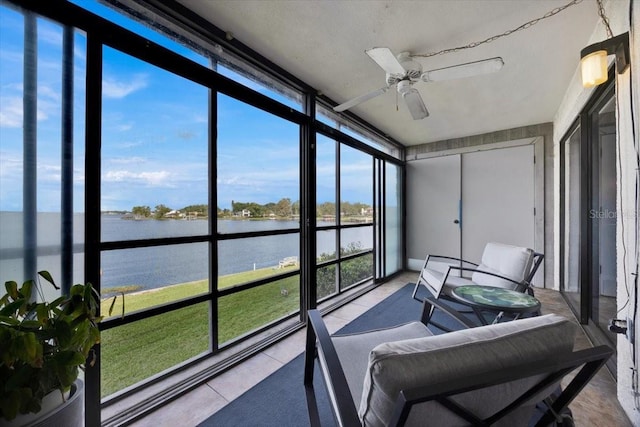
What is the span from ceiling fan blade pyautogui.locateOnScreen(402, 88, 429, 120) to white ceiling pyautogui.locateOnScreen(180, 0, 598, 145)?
0.37 meters

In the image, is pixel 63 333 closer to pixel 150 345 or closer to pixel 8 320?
pixel 8 320

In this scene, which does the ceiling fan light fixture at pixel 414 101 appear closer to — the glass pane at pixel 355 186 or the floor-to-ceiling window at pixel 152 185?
the floor-to-ceiling window at pixel 152 185

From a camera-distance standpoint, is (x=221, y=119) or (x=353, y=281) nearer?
(x=221, y=119)

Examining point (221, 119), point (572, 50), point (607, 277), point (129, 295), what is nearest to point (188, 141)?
point (221, 119)

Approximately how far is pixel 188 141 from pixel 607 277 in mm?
3420

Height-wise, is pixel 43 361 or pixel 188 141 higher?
pixel 188 141

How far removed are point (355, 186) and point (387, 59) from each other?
2.11 m

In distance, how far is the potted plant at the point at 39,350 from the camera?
0.77m

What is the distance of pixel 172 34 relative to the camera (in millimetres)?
1728

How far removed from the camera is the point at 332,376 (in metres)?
0.99

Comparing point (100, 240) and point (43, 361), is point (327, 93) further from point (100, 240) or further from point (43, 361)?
point (43, 361)

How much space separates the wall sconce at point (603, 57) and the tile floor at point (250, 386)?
192 cm

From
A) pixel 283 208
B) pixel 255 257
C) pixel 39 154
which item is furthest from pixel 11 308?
pixel 283 208

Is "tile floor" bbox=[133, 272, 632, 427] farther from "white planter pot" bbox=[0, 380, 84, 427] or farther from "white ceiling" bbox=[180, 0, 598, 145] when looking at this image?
"white ceiling" bbox=[180, 0, 598, 145]
